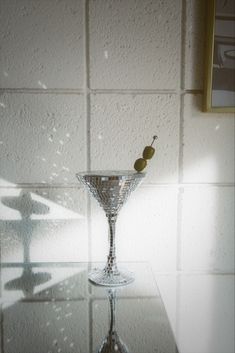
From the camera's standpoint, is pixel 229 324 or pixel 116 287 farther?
pixel 229 324

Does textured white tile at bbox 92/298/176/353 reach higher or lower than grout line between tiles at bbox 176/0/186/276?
lower

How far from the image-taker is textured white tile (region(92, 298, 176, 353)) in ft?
2.26

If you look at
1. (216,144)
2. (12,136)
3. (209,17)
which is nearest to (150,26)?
(209,17)

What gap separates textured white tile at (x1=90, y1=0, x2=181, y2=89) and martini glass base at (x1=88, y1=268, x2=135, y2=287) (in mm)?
509

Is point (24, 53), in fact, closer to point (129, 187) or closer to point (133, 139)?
point (133, 139)

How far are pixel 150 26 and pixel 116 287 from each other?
704 mm

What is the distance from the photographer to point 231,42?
3.40 feet

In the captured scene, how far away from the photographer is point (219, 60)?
Result: 3.42 ft

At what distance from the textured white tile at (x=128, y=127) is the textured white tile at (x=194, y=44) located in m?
0.08

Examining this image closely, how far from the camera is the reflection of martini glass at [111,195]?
86cm

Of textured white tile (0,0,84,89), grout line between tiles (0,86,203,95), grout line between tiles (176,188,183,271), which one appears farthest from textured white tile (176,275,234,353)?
textured white tile (0,0,84,89)

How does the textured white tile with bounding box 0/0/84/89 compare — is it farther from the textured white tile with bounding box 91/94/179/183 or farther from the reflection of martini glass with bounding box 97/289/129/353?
the reflection of martini glass with bounding box 97/289/129/353

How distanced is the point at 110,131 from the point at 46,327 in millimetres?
550

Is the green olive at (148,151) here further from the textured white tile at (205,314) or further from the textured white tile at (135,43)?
the textured white tile at (205,314)
